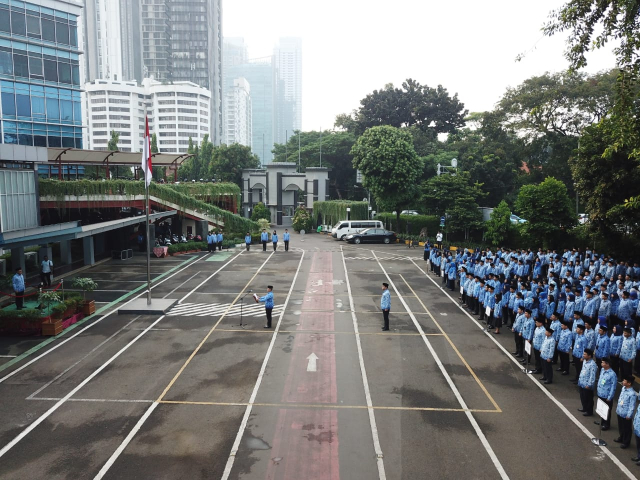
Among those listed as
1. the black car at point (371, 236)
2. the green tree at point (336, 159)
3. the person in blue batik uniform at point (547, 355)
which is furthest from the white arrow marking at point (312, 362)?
the green tree at point (336, 159)

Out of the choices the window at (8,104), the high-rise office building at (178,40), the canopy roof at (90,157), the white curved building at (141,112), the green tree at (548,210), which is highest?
the high-rise office building at (178,40)

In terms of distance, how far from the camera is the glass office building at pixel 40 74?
3644 centimetres

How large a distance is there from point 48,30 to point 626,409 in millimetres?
43360

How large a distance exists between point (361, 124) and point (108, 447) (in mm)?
59873

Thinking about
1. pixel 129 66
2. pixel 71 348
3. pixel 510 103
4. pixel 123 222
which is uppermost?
pixel 129 66

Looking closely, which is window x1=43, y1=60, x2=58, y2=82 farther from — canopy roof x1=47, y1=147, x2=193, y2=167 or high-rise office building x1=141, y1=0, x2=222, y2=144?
high-rise office building x1=141, y1=0, x2=222, y2=144

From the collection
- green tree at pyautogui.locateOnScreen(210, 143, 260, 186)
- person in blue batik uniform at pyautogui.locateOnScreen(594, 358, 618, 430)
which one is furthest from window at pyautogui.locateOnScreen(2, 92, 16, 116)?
person in blue batik uniform at pyautogui.locateOnScreen(594, 358, 618, 430)

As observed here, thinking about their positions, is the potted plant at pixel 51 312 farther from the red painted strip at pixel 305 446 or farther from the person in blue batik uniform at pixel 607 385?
the person in blue batik uniform at pixel 607 385

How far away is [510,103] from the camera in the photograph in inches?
A: 1719

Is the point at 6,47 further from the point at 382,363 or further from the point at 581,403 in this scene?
the point at 581,403

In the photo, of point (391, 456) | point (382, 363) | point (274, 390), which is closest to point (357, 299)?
point (382, 363)

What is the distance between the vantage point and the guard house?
201ft

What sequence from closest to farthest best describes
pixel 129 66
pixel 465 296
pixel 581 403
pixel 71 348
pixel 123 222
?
pixel 581 403 → pixel 71 348 → pixel 465 296 → pixel 123 222 → pixel 129 66

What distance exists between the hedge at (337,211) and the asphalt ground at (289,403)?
100 ft
